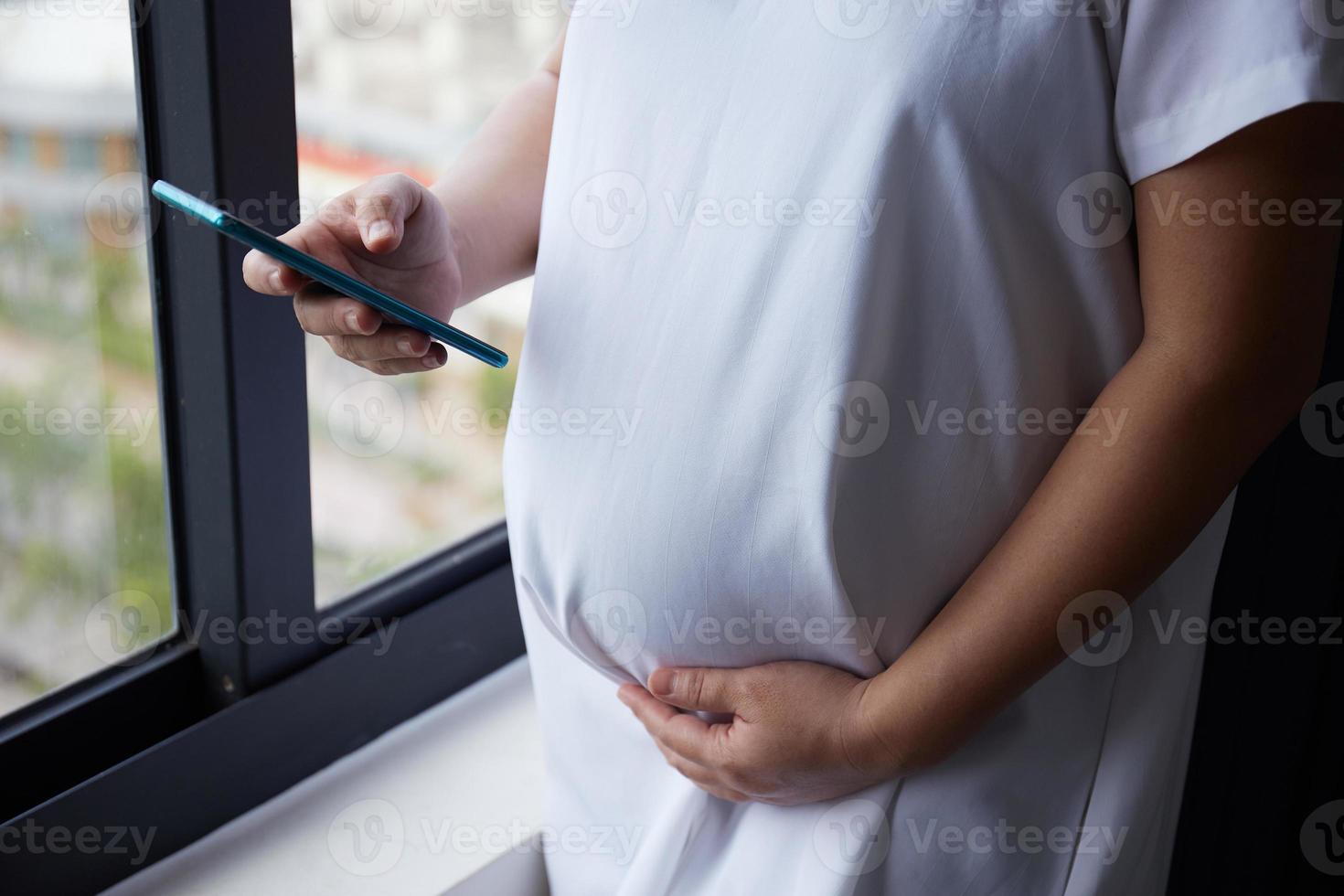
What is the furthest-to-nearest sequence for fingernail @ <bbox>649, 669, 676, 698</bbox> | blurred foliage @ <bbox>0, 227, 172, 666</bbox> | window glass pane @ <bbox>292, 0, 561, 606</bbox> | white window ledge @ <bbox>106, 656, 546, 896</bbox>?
window glass pane @ <bbox>292, 0, 561, 606</bbox>
white window ledge @ <bbox>106, 656, 546, 896</bbox>
blurred foliage @ <bbox>0, 227, 172, 666</bbox>
fingernail @ <bbox>649, 669, 676, 698</bbox>

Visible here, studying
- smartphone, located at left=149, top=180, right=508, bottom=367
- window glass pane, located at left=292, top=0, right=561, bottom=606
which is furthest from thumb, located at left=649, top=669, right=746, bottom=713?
window glass pane, located at left=292, top=0, right=561, bottom=606

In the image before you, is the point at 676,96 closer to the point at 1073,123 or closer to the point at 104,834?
the point at 1073,123

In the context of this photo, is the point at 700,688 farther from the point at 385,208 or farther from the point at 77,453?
the point at 77,453

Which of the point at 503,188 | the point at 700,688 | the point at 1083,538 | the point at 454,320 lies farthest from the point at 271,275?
the point at 454,320

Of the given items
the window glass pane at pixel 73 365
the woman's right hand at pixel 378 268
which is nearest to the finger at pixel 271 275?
the woman's right hand at pixel 378 268

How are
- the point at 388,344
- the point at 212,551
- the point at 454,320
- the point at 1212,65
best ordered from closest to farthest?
1. the point at 1212,65
2. the point at 388,344
3. the point at 212,551
4. the point at 454,320

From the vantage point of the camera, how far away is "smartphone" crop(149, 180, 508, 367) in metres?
0.58

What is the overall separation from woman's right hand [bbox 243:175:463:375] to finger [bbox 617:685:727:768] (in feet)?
0.89

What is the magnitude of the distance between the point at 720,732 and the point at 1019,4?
48 centimetres

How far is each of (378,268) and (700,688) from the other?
354mm

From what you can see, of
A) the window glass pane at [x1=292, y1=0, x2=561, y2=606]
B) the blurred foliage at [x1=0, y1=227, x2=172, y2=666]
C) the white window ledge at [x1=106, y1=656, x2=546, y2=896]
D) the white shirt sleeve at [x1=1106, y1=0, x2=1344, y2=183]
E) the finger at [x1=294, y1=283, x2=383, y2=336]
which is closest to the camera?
the white shirt sleeve at [x1=1106, y1=0, x2=1344, y2=183]

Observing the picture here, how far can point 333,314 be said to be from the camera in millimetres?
676

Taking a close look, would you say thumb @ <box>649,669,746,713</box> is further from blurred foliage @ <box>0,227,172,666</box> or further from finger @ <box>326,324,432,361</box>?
blurred foliage @ <box>0,227,172,666</box>

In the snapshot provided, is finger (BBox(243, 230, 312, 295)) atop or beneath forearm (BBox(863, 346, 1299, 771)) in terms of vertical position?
atop
